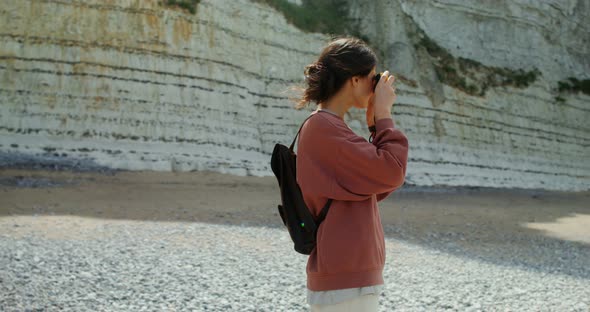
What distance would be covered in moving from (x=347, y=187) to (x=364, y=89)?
0.44m

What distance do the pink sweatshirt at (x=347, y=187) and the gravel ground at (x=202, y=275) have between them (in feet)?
10.9

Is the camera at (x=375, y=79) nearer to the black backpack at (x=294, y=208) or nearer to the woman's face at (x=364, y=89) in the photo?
the woman's face at (x=364, y=89)

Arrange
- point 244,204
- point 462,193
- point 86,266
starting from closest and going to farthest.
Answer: point 86,266, point 244,204, point 462,193

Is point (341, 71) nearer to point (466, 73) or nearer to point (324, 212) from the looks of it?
point (324, 212)

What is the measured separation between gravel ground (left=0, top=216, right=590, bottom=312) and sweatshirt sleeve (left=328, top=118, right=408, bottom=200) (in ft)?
11.3

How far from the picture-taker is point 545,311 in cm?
616

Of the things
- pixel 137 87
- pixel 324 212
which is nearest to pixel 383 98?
pixel 324 212

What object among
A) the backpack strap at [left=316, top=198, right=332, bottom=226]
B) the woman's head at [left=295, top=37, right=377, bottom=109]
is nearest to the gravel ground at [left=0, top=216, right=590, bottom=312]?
the backpack strap at [left=316, top=198, right=332, bottom=226]

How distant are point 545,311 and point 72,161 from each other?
12.0 metres

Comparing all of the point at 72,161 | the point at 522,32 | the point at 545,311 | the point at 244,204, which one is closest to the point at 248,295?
the point at 545,311

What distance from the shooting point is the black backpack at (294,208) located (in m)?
2.29

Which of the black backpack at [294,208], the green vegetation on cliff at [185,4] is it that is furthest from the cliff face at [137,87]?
the black backpack at [294,208]

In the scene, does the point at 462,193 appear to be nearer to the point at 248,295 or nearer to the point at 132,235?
the point at 132,235

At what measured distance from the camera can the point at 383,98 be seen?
2.33 metres
